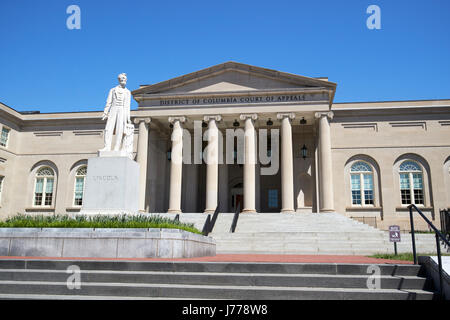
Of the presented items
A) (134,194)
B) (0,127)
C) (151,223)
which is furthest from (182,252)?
(0,127)

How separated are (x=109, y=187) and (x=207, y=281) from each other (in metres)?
7.39

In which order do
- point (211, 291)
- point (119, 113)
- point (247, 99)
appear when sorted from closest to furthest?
point (211, 291) < point (119, 113) < point (247, 99)

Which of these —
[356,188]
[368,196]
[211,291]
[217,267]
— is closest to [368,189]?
[368,196]

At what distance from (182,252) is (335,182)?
86.7ft

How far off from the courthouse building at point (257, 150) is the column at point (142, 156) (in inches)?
3.1

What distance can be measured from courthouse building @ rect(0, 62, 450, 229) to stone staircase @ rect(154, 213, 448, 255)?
3017mm

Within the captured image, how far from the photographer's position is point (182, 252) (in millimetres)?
11547

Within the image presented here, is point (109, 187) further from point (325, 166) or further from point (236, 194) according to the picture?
point (236, 194)

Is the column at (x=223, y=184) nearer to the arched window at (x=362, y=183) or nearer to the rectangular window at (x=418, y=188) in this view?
the arched window at (x=362, y=183)

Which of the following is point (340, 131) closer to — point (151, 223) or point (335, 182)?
point (335, 182)

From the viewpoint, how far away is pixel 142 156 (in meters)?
31.7

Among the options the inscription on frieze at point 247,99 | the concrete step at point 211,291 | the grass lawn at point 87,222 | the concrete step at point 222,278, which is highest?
the inscription on frieze at point 247,99

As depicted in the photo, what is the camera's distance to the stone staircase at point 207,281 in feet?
23.7

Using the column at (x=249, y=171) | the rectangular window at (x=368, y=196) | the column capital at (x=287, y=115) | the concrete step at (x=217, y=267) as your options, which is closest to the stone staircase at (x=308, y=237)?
the column at (x=249, y=171)
